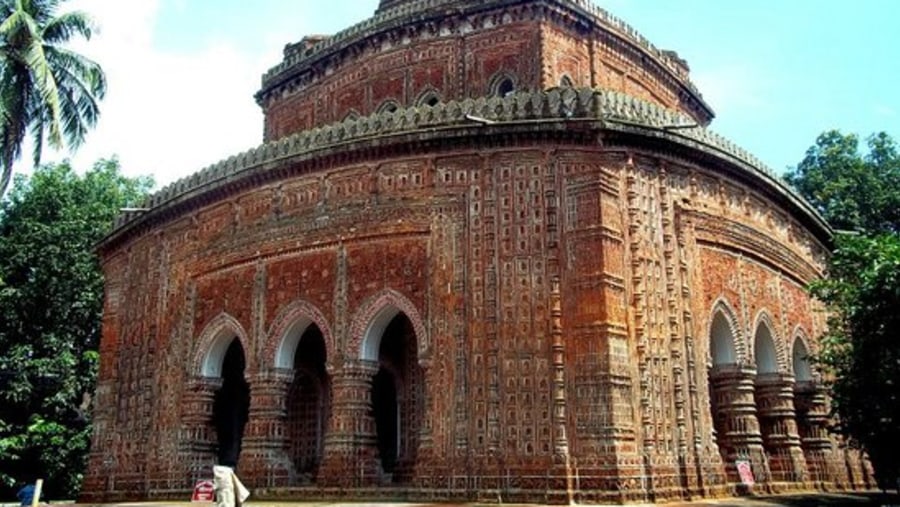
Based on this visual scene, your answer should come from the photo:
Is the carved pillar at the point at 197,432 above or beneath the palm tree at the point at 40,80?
beneath

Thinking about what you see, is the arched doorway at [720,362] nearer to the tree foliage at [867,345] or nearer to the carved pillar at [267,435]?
the tree foliage at [867,345]

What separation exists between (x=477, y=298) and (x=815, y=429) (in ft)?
23.8

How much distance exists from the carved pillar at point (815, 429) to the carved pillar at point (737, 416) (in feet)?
5.98

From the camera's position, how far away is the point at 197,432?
13.3 m

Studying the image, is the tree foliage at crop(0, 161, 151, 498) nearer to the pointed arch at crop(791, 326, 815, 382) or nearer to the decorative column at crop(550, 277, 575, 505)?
the decorative column at crop(550, 277, 575, 505)

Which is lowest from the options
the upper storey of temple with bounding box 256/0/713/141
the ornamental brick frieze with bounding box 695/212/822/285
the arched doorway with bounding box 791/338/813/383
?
the arched doorway with bounding box 791/338/813/383

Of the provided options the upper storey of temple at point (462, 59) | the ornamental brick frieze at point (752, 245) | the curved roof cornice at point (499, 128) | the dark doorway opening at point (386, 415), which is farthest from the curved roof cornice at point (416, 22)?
the dark doorway opening at point (386, 415)

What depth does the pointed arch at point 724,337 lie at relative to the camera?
12.6 metres

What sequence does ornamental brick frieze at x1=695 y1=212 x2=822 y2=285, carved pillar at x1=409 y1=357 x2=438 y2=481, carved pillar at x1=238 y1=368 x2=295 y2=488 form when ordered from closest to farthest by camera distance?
1. carved pillar at x1=409 y1=357 x2=438 y2=481
2. carved pillar at x1=238 y1=368 x2=295 y2=488
3. ornamental brick frieze at x1=695 y1=212 x2=822 y2=285

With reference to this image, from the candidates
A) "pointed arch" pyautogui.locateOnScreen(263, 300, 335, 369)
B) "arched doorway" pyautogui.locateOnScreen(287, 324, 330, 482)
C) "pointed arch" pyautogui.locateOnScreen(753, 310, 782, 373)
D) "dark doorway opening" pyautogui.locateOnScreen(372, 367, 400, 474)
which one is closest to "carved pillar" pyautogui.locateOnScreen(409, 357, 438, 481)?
"pointed arch" pyautogui.locateOnScreen(263, 300, 335, 369)

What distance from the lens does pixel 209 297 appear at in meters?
13.7

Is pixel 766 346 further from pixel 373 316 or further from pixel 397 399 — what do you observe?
pixel 373 316

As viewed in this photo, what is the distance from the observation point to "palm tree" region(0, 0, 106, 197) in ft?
42.5

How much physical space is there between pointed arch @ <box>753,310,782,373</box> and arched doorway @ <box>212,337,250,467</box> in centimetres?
889
